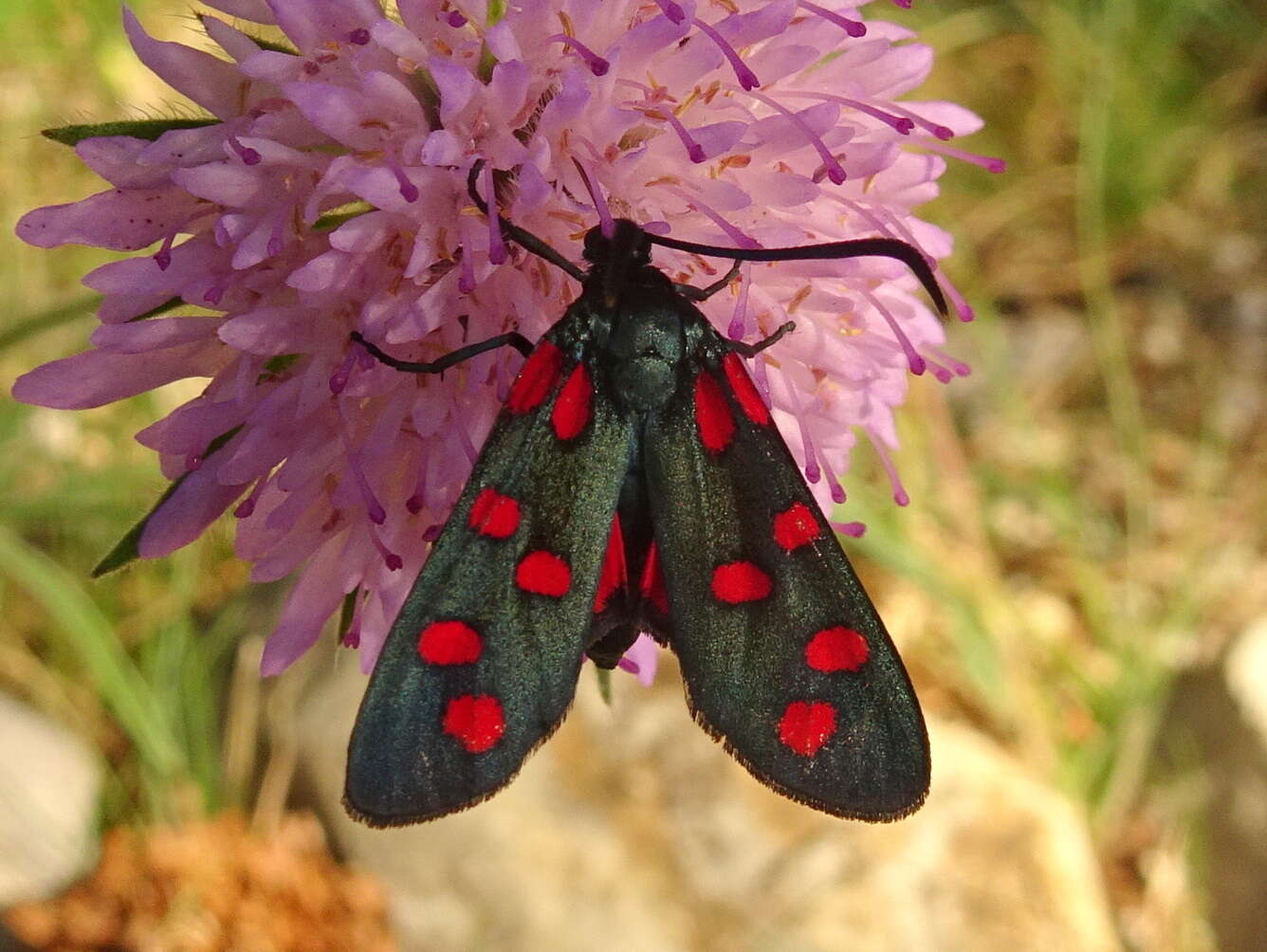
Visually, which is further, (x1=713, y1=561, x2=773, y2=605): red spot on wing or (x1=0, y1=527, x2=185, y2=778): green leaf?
(x1=0, y1=527, x2=185, y2=778): green leaf

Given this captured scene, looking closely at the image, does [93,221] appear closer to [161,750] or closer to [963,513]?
[161,750]

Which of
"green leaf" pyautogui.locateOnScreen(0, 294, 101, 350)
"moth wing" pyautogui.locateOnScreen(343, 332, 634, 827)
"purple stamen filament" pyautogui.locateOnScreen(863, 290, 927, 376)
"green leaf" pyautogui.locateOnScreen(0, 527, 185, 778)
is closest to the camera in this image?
"moth wing" pyautogui.locateOnScreen(343, 332, 634, 827)

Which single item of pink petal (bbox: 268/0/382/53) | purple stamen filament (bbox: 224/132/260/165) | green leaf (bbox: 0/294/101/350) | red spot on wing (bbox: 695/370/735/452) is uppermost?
pink petal (bbox: 268/0/382/53)

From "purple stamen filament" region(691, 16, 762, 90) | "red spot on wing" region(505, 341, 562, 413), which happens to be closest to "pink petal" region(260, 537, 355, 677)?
"red spot on wing" region(505, 341, 562, 413)

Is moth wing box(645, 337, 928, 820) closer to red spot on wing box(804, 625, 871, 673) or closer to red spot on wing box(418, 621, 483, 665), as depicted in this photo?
red spot on wing box(804, 625, 871, 673)

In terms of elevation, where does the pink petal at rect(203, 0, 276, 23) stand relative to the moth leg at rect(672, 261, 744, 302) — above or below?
above

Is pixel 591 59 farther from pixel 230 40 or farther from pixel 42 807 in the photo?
pixel 42 807

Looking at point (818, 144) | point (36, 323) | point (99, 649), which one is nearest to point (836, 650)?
point (818, 144)

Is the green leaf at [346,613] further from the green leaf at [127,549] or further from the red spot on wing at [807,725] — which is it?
the red spot on wing at [807,725]
